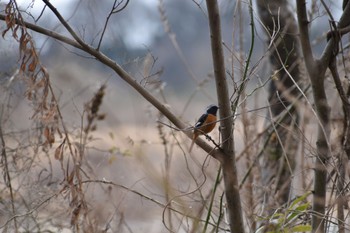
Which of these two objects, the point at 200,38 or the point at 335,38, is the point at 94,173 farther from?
the point at 200,38

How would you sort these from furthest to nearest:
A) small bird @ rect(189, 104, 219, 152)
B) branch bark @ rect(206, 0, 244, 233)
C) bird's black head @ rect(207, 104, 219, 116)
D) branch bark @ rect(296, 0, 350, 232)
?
bird's black head @ rect(207, 104, 219, 116), small bird @ rect(189, 104, 219, 152), branch bark @ rect(296, 0, 350, 232), branch bark @ rect(206, 0, 244, 233)

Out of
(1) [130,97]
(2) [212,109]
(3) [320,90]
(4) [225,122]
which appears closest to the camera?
(4) [225,122]

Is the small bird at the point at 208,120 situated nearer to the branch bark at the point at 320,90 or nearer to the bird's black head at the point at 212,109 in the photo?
the bird's black head at the point at 212,109

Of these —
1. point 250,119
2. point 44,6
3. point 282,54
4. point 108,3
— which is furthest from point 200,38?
point 44,6

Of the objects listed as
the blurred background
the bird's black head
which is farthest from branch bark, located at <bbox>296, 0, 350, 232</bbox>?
the bird's black head

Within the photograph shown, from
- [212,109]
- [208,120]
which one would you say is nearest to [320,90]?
[208,120]

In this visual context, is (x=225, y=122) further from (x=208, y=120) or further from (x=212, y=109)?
(x=212, y=109)

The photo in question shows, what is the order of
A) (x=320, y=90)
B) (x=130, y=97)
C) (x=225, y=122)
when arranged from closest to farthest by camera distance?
(x=225, y=122) < (x=320, y=90) < (x=130, y=97)

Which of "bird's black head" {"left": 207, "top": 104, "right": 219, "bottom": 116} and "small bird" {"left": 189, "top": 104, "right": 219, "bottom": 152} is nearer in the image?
"small bird" {"left": 189, "top": 104, "right": 219, "bottom": 152}

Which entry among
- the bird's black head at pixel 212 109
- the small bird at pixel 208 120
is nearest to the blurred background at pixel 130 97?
the small bird at pixel 208 120

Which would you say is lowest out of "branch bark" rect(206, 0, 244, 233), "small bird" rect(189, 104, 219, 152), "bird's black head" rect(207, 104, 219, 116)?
"branch bark" rect(206, 0, 244, 233)

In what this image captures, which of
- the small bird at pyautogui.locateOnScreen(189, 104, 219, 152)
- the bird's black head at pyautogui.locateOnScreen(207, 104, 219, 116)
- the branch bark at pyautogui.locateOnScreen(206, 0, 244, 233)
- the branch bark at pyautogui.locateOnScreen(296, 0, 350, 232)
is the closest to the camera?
the branch bark at pyautogui.locateOnScreen(206, 0, 244, 233)

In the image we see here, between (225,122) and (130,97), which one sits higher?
(130,97)

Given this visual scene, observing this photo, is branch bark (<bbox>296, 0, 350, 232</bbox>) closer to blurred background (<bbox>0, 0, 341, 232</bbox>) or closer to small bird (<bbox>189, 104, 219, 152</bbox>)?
blurred background (<bbox>0, 0, 341, 232</bbox>)
